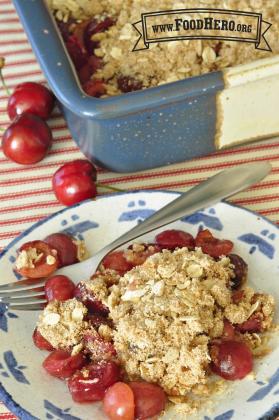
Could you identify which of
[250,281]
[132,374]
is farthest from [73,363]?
[250,281]

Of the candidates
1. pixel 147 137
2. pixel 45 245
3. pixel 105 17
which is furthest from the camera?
pixel 105 17

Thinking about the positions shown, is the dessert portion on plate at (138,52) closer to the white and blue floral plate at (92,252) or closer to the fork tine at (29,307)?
the white and blue floral plate at (92,252)

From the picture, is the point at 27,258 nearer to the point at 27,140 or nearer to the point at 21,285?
the point at 21,285

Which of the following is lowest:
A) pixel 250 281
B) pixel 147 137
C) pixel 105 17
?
pixel 250 281

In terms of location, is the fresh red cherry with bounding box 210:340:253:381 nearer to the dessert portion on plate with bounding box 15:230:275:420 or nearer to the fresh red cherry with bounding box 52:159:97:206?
the dessert portion on plate with bounding box 15:230:275:420

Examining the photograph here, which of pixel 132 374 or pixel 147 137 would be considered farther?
pixel 147 137

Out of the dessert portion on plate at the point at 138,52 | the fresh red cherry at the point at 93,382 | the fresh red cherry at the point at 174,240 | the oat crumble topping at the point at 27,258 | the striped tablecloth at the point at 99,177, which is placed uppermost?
the dessert portion on plate at the point at 138,52

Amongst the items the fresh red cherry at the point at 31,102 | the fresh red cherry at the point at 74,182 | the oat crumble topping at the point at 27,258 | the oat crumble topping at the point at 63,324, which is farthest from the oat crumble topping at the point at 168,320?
the fresh red cherry at the point at 31,102

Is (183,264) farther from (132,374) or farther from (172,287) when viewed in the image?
(132,374)
